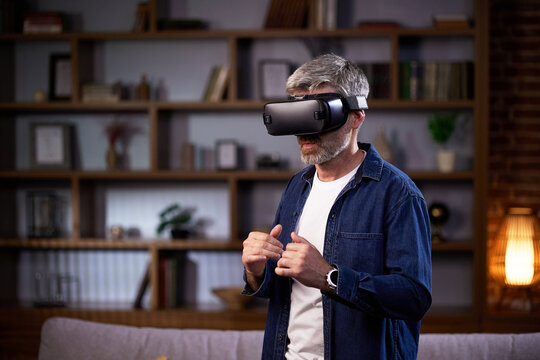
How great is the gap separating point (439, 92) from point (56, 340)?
2.35 metres

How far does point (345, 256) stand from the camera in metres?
1.40

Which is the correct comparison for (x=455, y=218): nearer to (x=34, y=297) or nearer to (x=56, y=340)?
(x=56, y=340)

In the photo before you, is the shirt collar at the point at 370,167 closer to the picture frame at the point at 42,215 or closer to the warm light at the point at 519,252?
the warm light at the point at 519,252

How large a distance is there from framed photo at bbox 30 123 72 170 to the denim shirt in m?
2.42

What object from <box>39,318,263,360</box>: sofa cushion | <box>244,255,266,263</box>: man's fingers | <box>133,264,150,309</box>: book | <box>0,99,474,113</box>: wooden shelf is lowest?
<box>133,264,150,309</box>: book

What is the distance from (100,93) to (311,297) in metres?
2.41

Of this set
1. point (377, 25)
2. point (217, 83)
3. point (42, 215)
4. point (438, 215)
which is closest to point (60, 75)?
point (42, 215)

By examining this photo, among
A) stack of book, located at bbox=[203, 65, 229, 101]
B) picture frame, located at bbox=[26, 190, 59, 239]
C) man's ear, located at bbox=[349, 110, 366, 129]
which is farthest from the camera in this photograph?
picture frame, located at bbox=[26, 190, 59, 239]

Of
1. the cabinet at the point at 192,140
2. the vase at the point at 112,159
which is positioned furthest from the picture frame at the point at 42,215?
the vase at the point at 112,159

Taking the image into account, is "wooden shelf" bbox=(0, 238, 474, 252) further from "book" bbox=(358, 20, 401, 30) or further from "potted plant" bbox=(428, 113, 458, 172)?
"book" bbox=(358, 20, 401, 30)

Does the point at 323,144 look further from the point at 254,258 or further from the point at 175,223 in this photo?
the point at 175,223

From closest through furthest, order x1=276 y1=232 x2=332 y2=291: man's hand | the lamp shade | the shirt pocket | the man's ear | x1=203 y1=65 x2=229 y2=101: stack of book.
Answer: x1=276 y1=232 x2=332 y2=291: man's hand → the shirt pocket → the man's ear → the lamp shade → x1=203 y1=65 x2=229 y2=101: stack of book

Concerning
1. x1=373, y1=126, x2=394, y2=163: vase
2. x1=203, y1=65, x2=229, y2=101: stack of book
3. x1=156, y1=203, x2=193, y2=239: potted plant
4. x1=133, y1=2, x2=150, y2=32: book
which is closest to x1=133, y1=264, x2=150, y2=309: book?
x1=156, y1=203, x2=193, y2=239: potted plant

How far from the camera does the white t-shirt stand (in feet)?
4.73
